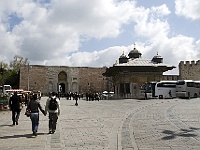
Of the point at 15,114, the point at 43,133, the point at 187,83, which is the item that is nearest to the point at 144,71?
the point at 187,83

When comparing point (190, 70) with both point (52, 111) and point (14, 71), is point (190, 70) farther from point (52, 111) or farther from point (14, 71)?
point (52, 111)

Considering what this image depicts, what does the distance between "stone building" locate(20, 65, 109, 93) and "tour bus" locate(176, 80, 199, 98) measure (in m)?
41.4

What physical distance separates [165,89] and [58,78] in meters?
40.6

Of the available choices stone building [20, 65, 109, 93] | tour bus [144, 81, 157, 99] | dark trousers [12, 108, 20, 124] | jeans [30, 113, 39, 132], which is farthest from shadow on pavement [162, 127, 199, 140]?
stone building [20, 65, 109, 93]

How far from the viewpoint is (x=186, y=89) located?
40.0 meters

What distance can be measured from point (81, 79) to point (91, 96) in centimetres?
3446

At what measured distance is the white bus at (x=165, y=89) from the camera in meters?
42.1

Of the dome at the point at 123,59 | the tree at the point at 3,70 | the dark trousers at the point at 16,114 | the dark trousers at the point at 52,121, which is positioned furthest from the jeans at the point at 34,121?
the tree at the point at 3,70

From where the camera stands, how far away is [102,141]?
8594 mm

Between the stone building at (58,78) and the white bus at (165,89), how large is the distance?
3876cm

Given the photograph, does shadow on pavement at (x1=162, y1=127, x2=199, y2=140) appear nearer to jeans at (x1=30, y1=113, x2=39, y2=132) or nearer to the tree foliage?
jeans at (x1=30, y1=113, x2=39, y2=132)

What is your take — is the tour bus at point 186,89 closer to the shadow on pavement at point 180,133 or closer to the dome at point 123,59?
the dome at point 123,59

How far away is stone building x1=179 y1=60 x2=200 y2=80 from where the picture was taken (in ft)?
203

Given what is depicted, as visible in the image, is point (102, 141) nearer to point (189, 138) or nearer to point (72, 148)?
point (72, 148)
